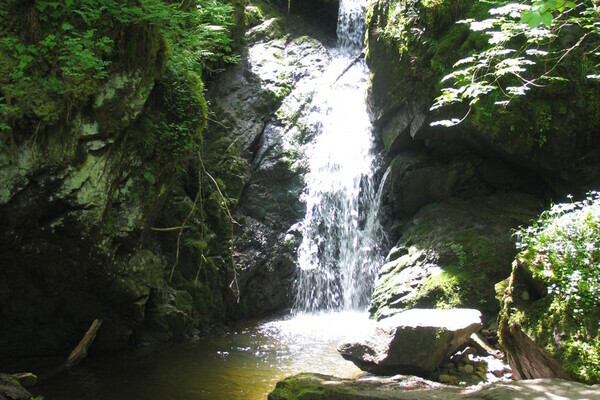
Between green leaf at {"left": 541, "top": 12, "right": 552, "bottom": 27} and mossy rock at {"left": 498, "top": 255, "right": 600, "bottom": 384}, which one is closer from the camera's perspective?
green leaf at {"left": 541, "top": 12, "right": 552, "bottom": 27}

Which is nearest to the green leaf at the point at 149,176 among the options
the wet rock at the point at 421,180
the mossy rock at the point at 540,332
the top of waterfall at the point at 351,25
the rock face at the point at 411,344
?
the rock face at the point at 411,344

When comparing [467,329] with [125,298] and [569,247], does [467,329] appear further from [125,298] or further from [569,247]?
[125,298]

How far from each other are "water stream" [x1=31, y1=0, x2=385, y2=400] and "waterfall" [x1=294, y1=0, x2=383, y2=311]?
0.02 m

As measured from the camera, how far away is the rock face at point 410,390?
11.6 ft

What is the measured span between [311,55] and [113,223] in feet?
29.8

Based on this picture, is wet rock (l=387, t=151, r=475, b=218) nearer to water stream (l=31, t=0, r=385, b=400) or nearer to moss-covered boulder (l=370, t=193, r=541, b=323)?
moss-covered boulder (l=370, t=193, r=541, b=323)

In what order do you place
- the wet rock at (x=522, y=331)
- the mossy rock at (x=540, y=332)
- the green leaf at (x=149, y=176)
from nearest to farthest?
the mossy rock at (x=540, y=332) < the wet rock at (x=522, y=331) < the green leaf at (x=149, y=176)

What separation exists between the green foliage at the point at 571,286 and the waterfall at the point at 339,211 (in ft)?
17.1

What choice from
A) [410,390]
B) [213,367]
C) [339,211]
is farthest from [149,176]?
[339,211]

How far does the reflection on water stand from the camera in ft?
18.0

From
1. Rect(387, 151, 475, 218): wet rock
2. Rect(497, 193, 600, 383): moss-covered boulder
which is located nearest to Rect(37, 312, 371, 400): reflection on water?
Rect(497, 193, 600, 383): moss-covered boulder

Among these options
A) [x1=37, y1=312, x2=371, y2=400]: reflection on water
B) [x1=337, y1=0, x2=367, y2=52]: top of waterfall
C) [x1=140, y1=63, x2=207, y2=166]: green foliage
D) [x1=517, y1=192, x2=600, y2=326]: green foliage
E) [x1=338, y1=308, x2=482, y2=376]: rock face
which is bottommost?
[x1=37, y1=312, x2=371, y2=400]: reflection on water

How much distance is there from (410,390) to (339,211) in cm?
643

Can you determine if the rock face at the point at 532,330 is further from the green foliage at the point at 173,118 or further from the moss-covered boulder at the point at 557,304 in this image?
the green foliage at the point at 173,118
